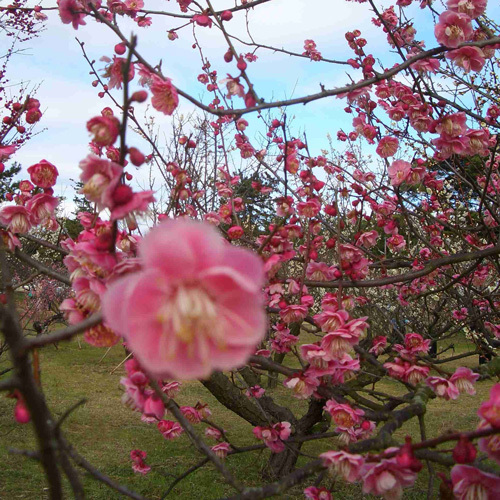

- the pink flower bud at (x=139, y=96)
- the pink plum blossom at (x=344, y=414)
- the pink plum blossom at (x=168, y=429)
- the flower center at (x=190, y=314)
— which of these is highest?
the pink flower bud at (x=139, y=96)

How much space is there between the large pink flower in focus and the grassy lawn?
7.00 ft

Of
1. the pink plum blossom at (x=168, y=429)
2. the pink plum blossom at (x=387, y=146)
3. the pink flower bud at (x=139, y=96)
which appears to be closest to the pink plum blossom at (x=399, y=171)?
→ the pink plum blossom at (x=387, y=146)

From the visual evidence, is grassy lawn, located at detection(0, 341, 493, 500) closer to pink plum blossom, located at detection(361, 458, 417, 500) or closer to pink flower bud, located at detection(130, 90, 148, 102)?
pink plum blossom, located at detection(361, 458, 417, 500)

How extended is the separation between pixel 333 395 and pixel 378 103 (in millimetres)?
2109

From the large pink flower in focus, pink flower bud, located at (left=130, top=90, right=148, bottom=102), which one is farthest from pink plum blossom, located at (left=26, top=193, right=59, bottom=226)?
the large pink flower in focus

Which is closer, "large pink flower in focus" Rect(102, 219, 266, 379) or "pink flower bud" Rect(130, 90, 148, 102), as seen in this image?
"large pink flower in focus" Rect(102, 219, 266, 379)

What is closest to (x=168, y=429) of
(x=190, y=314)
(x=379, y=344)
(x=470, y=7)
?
(x=379, y=344)

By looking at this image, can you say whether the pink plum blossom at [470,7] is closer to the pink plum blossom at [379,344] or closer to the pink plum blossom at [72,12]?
the pink plum blossom at [72,12]

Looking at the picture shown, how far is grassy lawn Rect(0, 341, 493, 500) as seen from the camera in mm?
4680

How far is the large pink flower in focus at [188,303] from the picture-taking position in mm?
599

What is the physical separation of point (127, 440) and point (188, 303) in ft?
20.6

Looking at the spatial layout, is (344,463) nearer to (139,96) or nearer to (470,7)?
A: (139,96)

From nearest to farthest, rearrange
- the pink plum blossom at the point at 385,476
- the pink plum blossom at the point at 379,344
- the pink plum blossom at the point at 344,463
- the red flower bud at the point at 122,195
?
1. the red flower bud at the point at 122,195
2. the pink plum blossom at the point at 385,476
3. the pink plum blossom at the point at 344,463
4. the pink plum blossom at the point at 379,344

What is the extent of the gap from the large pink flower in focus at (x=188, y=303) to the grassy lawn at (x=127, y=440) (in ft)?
7.00
